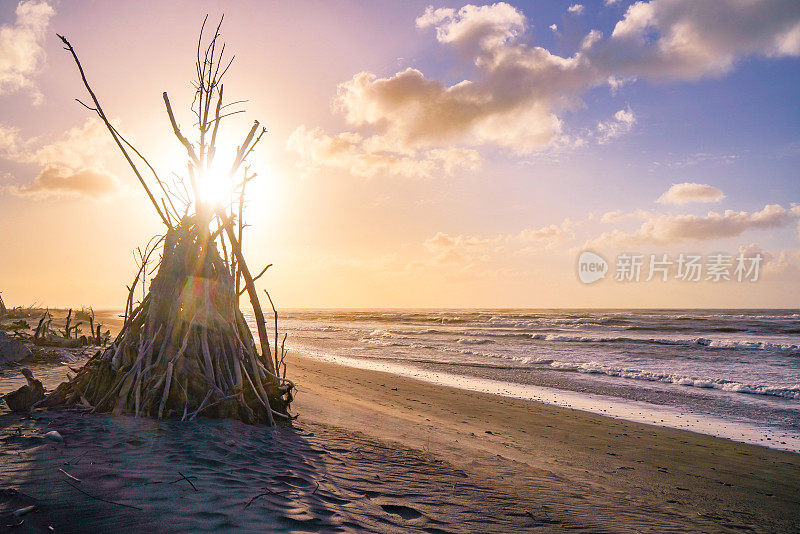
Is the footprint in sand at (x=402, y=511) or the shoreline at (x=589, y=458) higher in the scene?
the footprint in sand at (x=402, y=511)

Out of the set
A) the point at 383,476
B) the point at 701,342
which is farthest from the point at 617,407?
the point at 701,342

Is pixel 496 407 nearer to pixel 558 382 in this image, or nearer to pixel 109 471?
pixel 558 382

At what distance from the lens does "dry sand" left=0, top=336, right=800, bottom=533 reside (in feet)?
10.8

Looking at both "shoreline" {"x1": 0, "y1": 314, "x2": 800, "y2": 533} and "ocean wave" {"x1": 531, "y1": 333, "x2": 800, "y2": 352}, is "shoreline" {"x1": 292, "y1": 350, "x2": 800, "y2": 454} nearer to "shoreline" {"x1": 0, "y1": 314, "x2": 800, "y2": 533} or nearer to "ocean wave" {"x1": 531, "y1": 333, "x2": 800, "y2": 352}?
"shoreline" {"x1": 0, "y1": 314, "x2": 800, "y2": 533}

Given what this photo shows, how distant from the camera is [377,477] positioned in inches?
183

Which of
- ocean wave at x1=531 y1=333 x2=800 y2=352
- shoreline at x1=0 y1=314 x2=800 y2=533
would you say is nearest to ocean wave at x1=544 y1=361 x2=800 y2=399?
shoreline at x1=0 y1=314 x2=800 y2=533

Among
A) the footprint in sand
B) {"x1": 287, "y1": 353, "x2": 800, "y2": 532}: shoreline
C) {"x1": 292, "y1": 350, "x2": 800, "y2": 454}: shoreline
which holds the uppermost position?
the footprint in sand

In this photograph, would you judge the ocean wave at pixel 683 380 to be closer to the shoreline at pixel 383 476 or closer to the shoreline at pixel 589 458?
the shoreline at pixel 589 458

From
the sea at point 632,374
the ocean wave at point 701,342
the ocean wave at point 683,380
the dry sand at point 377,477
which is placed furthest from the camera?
the ocean wave at point 701,342

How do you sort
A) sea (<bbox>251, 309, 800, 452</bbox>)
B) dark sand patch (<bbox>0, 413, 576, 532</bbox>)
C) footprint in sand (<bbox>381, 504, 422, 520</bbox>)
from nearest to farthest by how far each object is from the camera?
1. dark sand patch (<bbox>0, 413, 576, 532</bbox>)
2. footprint in sand (<bbox>381, 504, 422, 520</bbox>)
3. sea (<bbox>251, 309, 800, 452</bbox>)

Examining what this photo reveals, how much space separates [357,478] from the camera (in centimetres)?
452

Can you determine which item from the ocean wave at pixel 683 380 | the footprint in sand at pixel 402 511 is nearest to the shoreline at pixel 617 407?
the ocean wave at pixel 683 380

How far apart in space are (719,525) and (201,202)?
7376mm

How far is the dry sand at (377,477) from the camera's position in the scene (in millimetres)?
3289
